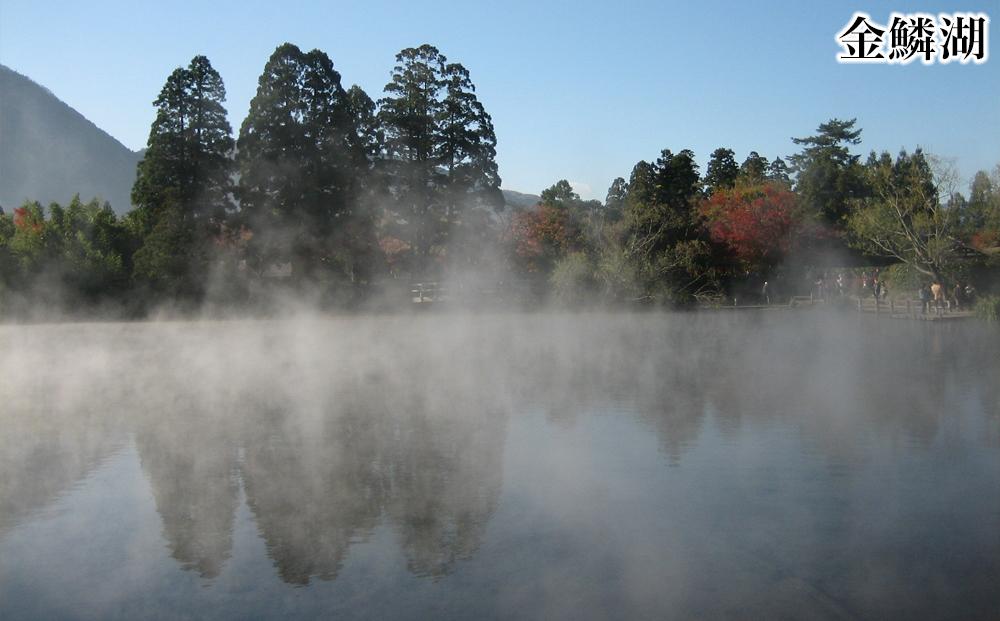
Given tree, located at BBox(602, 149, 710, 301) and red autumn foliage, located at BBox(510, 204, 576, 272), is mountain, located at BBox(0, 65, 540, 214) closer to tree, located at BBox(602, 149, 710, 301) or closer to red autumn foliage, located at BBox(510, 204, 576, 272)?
red autumn foliage, located at BBox(510, 204, 576, 272)

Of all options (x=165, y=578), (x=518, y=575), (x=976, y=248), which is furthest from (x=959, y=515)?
(x=976, y=248)

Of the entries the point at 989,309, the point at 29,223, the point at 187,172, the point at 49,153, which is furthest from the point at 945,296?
the point at 49,153

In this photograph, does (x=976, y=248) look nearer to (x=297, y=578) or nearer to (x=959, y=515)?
(x=959, y=515)

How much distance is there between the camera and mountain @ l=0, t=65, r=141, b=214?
85.4m

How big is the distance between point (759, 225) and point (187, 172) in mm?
21884

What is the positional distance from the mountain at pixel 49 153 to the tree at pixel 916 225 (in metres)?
71.5

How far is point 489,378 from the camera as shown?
12.7 meters

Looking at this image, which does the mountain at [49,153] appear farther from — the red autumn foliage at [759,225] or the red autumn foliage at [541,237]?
the red autumn foliage at [759,225]

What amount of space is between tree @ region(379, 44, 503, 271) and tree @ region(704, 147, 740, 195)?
70.2 ft

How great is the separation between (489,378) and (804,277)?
2812 centimetres

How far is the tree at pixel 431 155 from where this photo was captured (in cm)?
3409

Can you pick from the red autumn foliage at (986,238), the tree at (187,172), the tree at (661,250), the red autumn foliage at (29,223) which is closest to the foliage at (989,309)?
the tree at (661,250)

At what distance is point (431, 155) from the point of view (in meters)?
34.6

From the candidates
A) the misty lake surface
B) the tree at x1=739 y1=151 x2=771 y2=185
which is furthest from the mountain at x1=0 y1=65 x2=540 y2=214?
the misty lake surface
